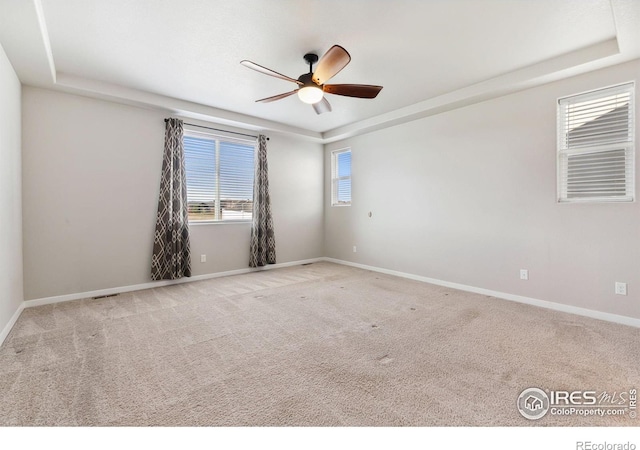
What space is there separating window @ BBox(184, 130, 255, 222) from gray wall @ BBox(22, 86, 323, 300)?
402 mm

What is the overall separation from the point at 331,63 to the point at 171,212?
3.23 m

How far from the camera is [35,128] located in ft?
11.3

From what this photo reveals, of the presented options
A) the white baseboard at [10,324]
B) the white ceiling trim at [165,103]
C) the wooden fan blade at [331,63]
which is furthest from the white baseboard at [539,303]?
the white baseboard at [10,324]

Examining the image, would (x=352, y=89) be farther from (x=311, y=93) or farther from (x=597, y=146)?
(x=597, y=146)

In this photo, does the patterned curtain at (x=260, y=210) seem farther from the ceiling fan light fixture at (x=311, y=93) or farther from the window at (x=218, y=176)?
the ceiling fan light fixture at (x=311, y=93)

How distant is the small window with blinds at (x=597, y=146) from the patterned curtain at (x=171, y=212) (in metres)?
5.06

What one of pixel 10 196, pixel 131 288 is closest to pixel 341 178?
pixel 131 288

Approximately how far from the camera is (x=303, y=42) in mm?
2746

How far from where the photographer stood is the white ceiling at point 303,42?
7.48 ft

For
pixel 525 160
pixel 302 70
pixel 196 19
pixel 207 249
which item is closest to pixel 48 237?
pixel 207 249

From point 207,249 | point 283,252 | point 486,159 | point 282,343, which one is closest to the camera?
point 282,343

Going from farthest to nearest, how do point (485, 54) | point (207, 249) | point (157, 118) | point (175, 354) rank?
point (207, 249), point (157, 118), point (485, 54), point (175, 354)
